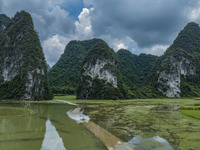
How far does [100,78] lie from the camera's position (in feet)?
199

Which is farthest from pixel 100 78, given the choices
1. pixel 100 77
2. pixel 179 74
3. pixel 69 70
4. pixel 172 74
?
pixel 69 70

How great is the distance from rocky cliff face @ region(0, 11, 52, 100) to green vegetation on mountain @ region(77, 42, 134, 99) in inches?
553

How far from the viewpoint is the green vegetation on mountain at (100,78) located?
57.3 metres

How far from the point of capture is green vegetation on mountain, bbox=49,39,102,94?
262ft

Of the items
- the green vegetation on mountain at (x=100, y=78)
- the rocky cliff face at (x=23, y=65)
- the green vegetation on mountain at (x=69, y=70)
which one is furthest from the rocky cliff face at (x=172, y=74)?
the rocky cliff face at (x=23, y=65)

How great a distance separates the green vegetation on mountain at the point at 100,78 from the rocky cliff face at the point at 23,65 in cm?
1405

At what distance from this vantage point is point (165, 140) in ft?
28.1

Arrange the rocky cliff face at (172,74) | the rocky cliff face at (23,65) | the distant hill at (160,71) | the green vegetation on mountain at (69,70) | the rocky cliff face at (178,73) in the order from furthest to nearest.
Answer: the green vegetation on mountain at (69,70) → the distant hill at (160,71) → the rocky cliff face at (178,73) → the rocky cliff face at (172,74) → the rocky cliff face at (23,65)

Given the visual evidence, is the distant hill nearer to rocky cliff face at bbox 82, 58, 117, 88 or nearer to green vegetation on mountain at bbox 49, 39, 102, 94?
green vegetation on mountain at bbox 49, 39, 102, 94

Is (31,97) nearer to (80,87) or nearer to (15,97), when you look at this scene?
(15,97)

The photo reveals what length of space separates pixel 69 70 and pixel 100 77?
46.3m

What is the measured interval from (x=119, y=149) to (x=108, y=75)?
179 feet

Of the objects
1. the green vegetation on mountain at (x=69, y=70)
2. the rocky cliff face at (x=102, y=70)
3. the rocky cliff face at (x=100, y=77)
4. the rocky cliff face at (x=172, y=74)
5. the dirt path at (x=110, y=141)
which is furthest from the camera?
the green vegetation on mountain at (x=69, y=70)

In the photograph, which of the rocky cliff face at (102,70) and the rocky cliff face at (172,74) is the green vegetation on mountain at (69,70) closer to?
the rocky cliff face at (102,70)
